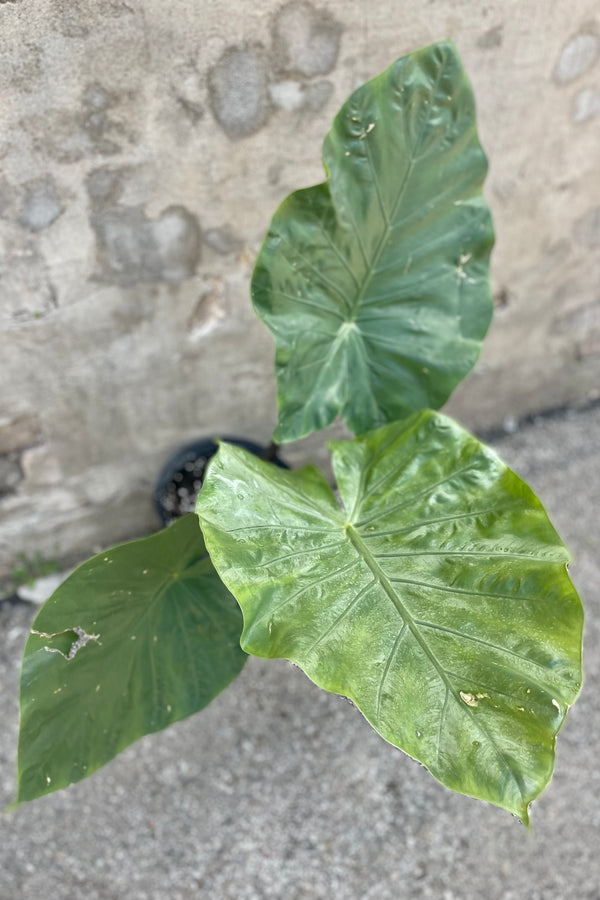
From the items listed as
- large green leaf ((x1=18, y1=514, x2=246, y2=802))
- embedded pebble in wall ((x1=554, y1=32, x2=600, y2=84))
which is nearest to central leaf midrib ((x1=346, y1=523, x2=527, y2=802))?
large green leaf ((x1=18, y1=514, x2=246, y2=802))

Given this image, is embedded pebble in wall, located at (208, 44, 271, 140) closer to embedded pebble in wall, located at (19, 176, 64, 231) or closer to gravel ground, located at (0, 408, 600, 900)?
embedded pebble in wall, located at (19, 176, 64, 231)

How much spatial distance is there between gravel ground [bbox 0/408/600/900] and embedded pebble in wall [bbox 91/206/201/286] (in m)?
0.95

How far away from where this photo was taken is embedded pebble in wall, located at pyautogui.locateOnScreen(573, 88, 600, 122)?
1.58 meters

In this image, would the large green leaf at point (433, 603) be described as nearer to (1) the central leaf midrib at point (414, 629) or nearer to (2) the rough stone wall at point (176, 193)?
(1) the central leaf midrib at point (414, 629)

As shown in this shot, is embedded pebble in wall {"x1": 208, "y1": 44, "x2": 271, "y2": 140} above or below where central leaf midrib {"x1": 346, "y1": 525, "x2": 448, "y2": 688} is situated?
above

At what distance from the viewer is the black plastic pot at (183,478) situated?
1.77m

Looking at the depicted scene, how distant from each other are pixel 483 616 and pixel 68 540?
121cm

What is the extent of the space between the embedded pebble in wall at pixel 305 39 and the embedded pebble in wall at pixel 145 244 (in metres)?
0.33

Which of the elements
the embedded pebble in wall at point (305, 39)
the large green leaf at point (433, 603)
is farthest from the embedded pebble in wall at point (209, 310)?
the large green leaf at point (433, 603)

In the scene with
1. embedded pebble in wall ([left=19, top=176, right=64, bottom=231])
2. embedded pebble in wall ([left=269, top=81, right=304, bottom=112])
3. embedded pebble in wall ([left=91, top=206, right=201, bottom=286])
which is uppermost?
embedded pebble in wall ([left=269, top=81, right=304, bottom=112])

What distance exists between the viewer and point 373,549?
1061 millimetres

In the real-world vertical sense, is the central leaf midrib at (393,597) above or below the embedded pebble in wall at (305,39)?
below

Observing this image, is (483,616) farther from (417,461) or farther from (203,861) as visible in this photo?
(203,861)

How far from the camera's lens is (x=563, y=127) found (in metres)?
1.62
